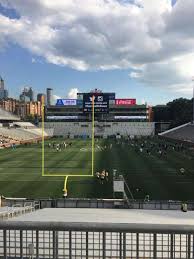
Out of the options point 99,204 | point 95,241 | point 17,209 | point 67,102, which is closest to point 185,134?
point 67,102

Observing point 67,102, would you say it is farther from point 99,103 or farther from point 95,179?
point 95,179

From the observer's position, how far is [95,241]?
5.09 metres

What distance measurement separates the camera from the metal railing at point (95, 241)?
4305 mm

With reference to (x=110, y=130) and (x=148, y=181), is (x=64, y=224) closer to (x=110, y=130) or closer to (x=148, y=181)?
(x=148, y=181)

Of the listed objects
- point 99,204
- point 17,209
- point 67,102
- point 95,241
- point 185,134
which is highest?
point 67,102

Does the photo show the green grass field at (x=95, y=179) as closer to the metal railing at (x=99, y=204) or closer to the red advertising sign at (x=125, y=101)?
the metal railing at (x=99, y=204)

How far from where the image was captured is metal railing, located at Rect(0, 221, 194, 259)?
4.30 m

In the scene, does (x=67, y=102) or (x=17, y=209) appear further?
(x=67, y=102)

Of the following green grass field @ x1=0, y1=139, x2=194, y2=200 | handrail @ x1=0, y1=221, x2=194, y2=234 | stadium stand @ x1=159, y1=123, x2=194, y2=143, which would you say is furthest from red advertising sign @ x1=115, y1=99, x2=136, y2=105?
handrail @ x1=0, y1=221, x2=194, y2=234

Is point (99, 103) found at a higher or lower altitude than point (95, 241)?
higher

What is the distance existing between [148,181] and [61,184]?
6302mm

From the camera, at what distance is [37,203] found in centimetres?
2153

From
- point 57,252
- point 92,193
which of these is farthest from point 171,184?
point 57,252

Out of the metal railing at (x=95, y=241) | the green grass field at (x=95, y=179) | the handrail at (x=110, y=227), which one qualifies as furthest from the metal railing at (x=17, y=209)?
the handrail at (x=110, y=227)
